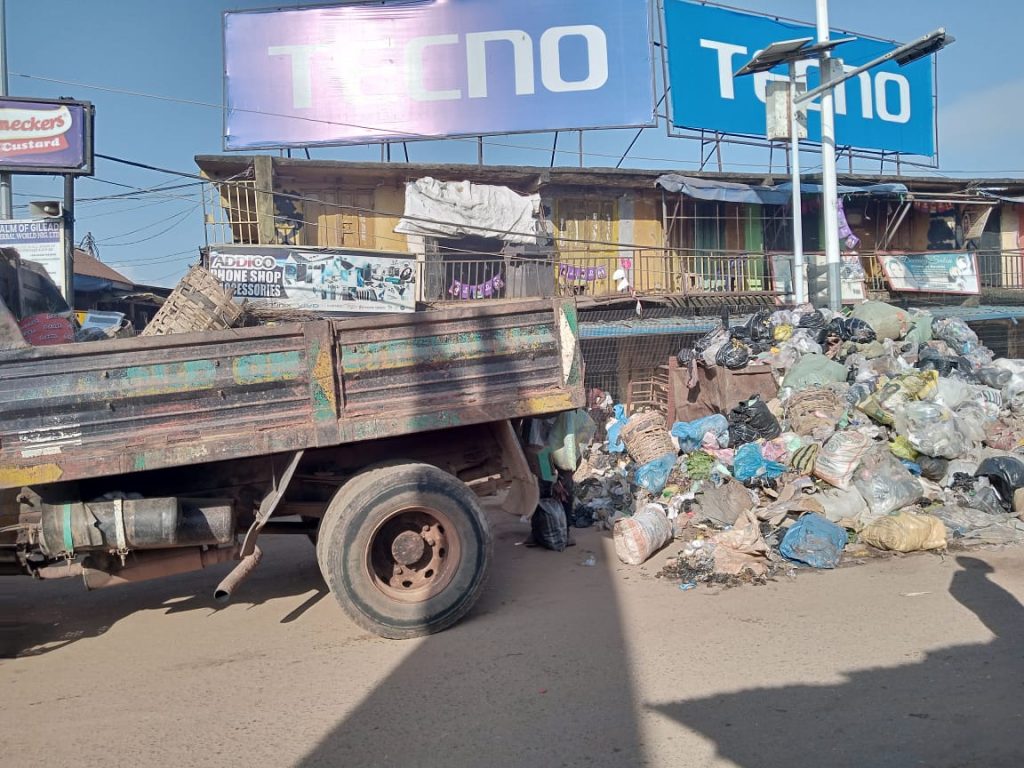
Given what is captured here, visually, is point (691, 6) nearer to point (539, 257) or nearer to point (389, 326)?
point (539, 257)

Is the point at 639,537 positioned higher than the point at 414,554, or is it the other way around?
the point at 414,554

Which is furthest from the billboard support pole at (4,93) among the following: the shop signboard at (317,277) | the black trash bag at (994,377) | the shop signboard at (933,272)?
the shop signboard at (933,272)

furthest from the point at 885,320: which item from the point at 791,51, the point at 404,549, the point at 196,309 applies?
the point at 196,309

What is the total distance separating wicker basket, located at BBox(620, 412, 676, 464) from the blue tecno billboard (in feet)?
28.1

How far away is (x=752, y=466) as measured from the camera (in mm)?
7207

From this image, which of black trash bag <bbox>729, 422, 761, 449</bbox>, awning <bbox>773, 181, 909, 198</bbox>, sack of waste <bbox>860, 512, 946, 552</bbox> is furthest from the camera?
awning <bbox>773, 181, 909, 198</bbox>

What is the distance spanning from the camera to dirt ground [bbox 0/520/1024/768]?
10.3 feet

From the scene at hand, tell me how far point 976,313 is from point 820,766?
556 inches

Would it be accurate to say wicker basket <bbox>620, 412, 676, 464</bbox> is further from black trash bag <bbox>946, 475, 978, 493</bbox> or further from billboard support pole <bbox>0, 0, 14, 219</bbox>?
billboard support pole <bbox>0, 0, 14, 219</bbox>

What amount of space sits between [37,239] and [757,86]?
1406 centimetres

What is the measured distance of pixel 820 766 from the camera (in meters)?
2.91

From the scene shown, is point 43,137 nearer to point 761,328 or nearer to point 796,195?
point 761,328

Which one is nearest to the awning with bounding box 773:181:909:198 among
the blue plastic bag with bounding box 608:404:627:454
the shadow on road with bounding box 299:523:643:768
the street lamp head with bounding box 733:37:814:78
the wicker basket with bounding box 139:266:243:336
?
the street lamp head with bounding box 733:37:814:78

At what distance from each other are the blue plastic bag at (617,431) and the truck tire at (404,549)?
554 cm
